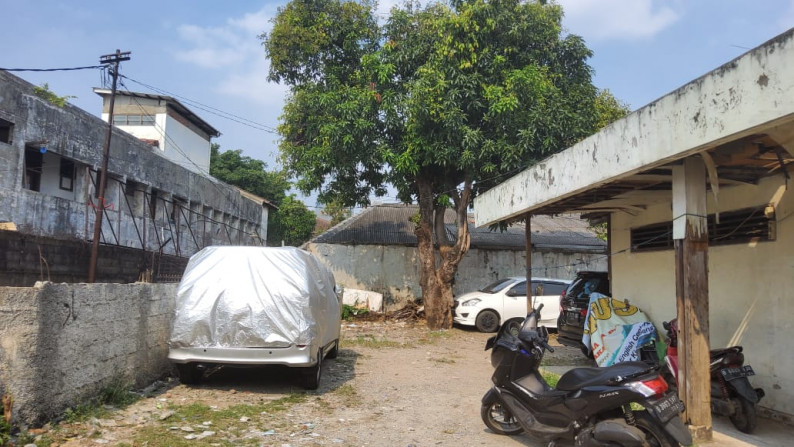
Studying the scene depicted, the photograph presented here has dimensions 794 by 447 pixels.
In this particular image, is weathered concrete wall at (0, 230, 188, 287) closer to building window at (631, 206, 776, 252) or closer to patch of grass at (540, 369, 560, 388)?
patch of grass at (540, 369, 560, 388)

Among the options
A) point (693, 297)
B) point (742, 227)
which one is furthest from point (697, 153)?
point (742, 227)

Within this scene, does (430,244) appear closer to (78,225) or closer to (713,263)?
(713,263)

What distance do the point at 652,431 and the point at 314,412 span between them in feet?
11.5

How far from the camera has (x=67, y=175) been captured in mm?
16734

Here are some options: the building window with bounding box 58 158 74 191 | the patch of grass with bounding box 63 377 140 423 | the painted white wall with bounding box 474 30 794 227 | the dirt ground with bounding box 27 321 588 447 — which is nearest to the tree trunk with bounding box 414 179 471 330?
the dirt ground with bounding box 27 321 588 447

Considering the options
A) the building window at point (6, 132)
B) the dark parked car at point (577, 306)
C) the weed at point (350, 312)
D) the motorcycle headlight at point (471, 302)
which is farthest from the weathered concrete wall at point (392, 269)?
the building window at point (6, 132)

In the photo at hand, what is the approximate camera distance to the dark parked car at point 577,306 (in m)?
9.49

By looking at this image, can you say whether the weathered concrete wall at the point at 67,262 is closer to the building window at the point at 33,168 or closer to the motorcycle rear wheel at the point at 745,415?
the building window at the point at 33,168

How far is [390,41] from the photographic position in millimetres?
14945

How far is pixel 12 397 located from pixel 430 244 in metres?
11.8

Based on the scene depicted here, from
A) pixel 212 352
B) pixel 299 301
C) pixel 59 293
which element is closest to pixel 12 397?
pixel 59 293

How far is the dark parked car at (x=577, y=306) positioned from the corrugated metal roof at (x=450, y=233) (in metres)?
7.76

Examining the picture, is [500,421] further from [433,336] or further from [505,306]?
[505,306]

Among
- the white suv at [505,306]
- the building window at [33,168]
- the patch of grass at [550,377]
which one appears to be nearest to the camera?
the patch of grass at [550,377]
